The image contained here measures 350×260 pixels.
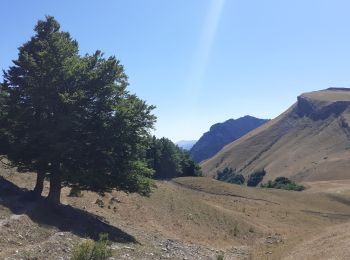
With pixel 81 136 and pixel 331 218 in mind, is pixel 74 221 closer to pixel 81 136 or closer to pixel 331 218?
pixel 81 136

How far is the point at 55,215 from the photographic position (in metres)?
29.7

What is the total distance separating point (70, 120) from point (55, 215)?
634cm

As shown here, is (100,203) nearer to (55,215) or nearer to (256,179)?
(55,215)

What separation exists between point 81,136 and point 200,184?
153 feet

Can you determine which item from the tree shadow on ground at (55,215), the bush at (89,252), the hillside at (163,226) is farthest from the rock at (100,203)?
the bush at (89,252)

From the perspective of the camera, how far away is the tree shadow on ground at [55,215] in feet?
91.2

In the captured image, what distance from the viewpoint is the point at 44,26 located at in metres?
33.8

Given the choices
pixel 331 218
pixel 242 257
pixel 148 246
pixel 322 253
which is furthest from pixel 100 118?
pixel 331 218

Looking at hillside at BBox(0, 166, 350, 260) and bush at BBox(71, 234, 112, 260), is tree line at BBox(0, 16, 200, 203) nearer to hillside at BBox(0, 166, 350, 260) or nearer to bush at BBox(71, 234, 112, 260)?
hillside at BBox(0, 166, 350, 260)

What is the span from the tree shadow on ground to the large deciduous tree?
159cm

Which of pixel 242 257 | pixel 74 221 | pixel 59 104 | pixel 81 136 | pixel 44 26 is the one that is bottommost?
pixel 242 257

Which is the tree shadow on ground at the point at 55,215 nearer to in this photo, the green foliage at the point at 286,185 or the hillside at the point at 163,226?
the hillside at the point at 163,226

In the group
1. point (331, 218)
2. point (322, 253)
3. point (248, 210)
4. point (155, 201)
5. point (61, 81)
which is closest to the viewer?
point (322, 253)

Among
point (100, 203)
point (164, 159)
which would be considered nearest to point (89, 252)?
point (100, 203)
